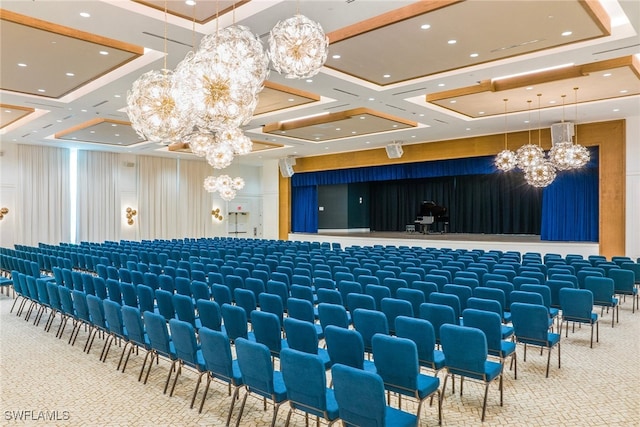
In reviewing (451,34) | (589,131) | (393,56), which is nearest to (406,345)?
(451,34)

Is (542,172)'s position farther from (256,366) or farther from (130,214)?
(130,214)

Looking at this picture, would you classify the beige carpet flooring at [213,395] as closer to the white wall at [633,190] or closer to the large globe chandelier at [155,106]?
the large globe chandelier at [155,106]

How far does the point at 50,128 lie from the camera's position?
46.0ft

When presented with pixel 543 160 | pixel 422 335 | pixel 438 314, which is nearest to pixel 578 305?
pixel 438 314

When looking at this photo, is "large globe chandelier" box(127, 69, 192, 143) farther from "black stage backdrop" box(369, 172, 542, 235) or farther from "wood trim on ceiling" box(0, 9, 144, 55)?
"black stage backdrop" box(369, 172, 542, 235)

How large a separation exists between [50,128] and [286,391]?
1422cm

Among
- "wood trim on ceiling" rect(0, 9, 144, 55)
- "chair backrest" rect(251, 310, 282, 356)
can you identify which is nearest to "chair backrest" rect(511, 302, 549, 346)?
"chair backrest" rect(251, 310, 282, 356)

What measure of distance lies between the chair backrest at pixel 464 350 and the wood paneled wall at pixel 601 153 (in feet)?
39.1

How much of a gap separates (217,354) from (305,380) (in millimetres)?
1056

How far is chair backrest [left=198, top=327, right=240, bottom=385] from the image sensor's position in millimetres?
3816

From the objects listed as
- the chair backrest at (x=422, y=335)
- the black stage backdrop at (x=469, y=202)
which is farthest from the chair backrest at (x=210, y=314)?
the black stage backdrop at (x=469, y=202)

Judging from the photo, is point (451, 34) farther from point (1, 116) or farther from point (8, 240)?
point (8, 240)

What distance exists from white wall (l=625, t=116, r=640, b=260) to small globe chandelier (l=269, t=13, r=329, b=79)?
481 inches

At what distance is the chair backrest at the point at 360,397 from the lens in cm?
285
